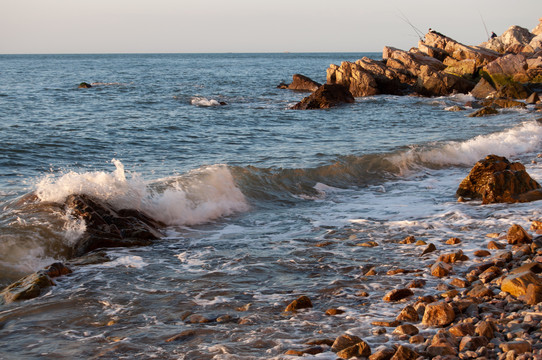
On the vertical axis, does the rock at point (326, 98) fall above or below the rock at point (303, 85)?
below

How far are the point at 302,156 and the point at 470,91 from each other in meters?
19.4

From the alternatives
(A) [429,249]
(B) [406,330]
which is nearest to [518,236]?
(A) [429,249]

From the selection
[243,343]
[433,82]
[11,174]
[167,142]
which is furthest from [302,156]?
[433,82]

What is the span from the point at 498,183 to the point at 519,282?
4.42 meters

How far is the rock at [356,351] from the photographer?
395cm

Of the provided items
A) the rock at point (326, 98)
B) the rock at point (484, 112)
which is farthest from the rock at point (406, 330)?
the rock at point (326, 98)

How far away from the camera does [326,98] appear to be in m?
25.8

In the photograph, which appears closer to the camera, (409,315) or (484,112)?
(409,315)

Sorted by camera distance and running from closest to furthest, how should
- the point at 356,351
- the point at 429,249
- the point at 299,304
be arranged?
the point at 356,351, the point at 299,304, the point at 429,249

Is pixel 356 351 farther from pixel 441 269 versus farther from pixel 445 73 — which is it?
pixel 445 73

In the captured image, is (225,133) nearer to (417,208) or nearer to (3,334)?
(417,208)

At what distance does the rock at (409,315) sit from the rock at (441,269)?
3.90 feet

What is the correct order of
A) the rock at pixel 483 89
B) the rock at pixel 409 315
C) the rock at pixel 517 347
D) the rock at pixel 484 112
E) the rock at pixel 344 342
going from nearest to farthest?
the rock at pixel 517 347 → the rock at pixel 344 342 → the rock at pixel 409 315 → the rock at pixel 484 112 → the rock at pixel 483 89

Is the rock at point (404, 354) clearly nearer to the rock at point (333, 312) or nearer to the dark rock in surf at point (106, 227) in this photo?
the rock at point (333, 312)
